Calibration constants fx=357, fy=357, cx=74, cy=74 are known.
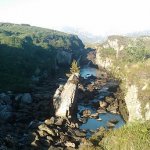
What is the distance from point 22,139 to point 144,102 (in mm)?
39921

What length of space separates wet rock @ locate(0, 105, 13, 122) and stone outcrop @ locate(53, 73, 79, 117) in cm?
1552

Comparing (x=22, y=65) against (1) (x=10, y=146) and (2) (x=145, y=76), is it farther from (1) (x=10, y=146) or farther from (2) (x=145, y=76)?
(1) (x=10, y=146)

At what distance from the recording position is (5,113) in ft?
369

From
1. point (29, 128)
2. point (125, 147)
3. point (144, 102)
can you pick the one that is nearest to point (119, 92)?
point (144, 102)

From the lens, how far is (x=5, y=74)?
149 metres

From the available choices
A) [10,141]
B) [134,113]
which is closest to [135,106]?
[134,113]

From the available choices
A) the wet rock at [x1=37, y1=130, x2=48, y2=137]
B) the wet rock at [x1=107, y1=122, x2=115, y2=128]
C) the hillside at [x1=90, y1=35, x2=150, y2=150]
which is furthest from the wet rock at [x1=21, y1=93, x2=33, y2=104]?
the hillside at [x1=90, y1=35, x2=150, y2=150]

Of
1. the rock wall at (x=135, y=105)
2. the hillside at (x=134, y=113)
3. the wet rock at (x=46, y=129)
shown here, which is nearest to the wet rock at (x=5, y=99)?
the wet rock at (x=46, y=129)

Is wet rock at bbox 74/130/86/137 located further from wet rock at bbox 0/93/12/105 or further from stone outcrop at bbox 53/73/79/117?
wet rock at bbox 0/93/12/105

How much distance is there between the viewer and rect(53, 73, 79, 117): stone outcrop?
118562 millimetres

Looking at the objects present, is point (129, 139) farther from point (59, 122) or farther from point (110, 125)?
point (110, 125)

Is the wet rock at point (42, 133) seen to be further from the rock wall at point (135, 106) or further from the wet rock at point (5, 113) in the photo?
the rock wall at point (135, 106)

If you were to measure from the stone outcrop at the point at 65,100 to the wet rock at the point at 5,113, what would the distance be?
15516mm

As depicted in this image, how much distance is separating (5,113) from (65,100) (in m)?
21.2
